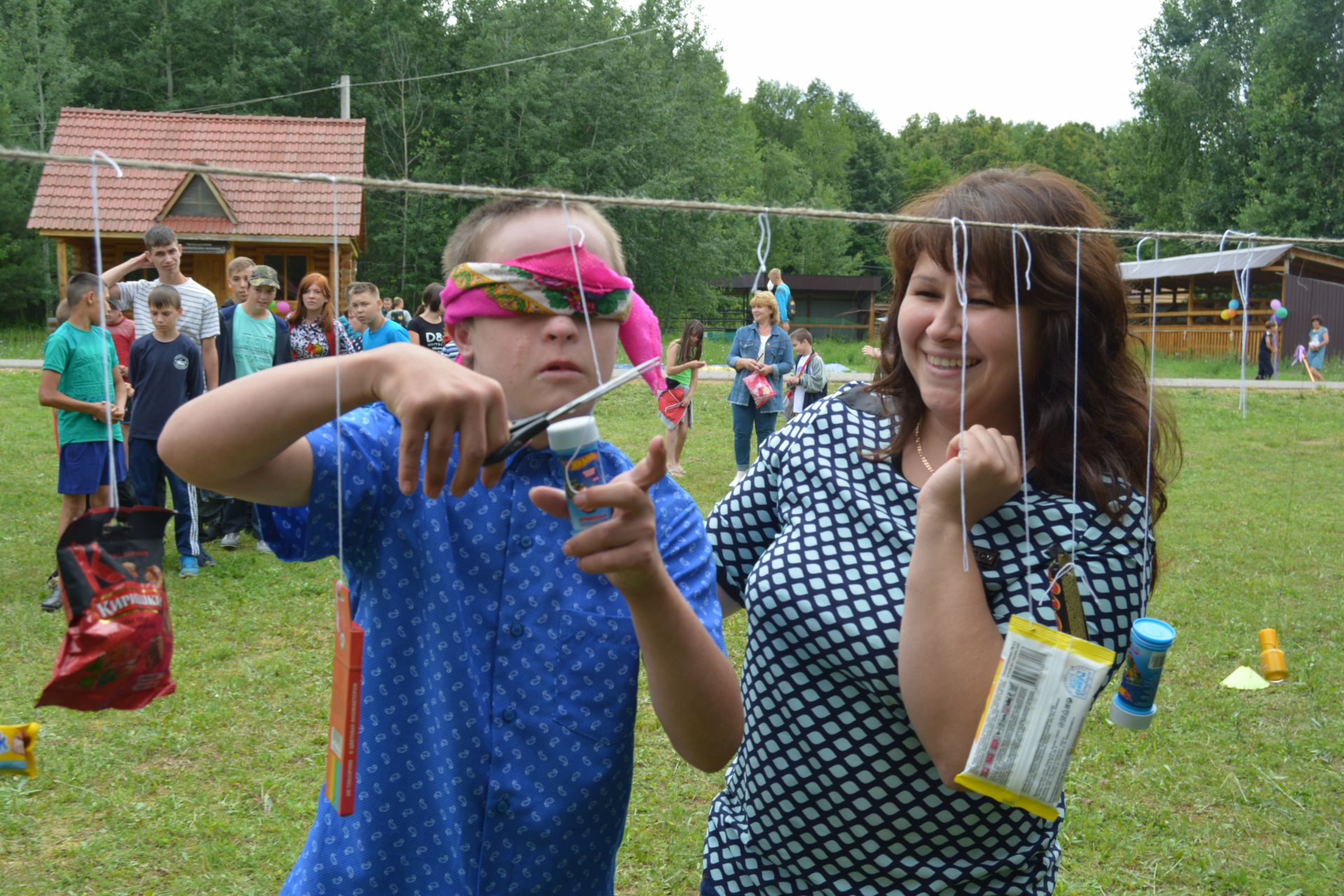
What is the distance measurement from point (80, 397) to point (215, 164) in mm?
10129

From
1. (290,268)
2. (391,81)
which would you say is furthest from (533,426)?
(391,81)

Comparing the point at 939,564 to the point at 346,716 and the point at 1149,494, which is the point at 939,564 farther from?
the point at 346,716

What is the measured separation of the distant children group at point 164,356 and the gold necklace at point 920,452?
3.89 meters

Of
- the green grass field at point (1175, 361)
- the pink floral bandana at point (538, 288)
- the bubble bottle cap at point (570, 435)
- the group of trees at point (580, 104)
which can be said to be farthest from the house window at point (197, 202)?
the bubble bottle cap at point (570, 435)

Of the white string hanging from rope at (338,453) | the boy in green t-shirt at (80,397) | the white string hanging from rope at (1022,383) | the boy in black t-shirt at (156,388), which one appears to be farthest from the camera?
the boy in black t-shirt at (156,388)

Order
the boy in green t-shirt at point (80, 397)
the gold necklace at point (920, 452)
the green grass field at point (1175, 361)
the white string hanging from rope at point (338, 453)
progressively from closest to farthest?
the white string hanging from rope at point (338, 453)
the gold necklace at point (920, 452)
the boy in green t-shirt at point (80, 397)
the green grass field at point (1175, 361)

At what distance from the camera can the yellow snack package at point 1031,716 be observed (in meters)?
1.55

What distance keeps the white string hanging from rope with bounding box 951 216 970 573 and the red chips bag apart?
119 cm

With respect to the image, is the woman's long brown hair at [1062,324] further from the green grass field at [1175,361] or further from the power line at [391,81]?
the power line at [391,81]

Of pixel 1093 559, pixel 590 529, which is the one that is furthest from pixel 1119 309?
pixel 590 529

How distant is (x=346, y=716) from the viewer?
1331 millimetres

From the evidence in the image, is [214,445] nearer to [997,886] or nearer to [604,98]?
[997,886]

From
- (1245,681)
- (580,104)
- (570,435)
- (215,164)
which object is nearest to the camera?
(570,435)

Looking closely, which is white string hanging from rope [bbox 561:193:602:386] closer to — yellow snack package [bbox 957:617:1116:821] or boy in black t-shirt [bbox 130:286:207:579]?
yellow snack package [bbox 957:617:1116:821]
